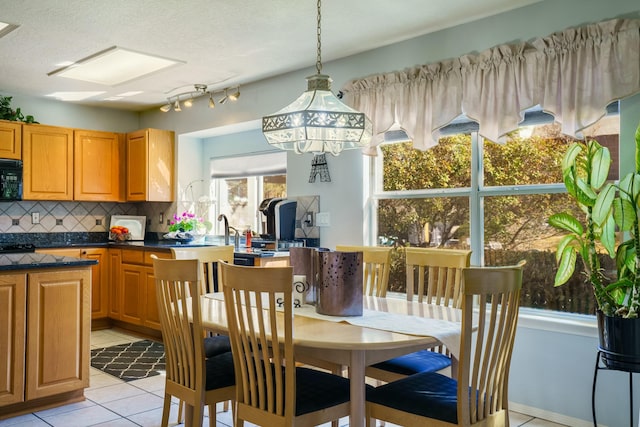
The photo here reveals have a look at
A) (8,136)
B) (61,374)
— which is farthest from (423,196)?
(8,136)

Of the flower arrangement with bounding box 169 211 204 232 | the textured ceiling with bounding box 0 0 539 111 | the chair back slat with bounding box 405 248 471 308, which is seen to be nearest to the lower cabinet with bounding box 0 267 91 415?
the textured ceiling with bounding box 0 0 539 111

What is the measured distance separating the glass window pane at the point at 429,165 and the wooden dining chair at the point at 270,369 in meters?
2.01

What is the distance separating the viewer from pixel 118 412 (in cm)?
328

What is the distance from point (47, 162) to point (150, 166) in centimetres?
98

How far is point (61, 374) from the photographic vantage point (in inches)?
130

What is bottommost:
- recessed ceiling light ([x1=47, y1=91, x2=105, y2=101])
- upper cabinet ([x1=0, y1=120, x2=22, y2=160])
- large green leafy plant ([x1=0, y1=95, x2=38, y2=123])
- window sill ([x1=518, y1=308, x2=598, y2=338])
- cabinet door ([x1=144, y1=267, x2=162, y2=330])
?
cabinet door ([x1=144, y1=267, x2=162, y2=330])

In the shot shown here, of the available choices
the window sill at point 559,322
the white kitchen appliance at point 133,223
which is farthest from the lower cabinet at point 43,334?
the white kitchen appliance at point 133,223

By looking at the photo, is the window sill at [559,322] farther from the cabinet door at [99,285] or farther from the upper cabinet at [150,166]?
the cabinet door at [99,285]

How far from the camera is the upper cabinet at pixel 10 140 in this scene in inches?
206

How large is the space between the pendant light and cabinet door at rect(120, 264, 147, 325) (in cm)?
309

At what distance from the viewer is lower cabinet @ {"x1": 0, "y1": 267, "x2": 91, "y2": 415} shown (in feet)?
10.1

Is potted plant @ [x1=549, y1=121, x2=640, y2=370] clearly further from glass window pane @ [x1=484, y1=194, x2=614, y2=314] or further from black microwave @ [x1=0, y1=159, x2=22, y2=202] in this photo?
black microwave @ [x1=0, y1=159, x2=22, y2=202]

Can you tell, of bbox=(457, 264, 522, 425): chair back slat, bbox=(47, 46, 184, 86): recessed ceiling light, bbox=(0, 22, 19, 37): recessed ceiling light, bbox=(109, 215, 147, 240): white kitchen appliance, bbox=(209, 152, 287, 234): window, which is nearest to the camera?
bbox=(457, 264, 522, 425): chair back slat

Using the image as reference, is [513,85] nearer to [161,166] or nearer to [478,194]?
[478,194]
